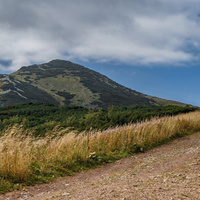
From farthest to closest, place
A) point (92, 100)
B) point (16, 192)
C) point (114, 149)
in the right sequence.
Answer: point (92, 100) < point (114, 149) < point (16, 192)

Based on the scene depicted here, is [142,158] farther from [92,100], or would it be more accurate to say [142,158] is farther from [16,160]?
[92,100]

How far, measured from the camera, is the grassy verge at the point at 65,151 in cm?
518

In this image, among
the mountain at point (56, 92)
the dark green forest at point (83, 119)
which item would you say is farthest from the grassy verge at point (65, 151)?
the mountain at point (56, 92)

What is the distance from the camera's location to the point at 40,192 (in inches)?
181

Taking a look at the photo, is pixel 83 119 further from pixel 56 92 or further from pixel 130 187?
pixel 56 92

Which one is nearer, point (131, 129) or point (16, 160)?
point (16, 160)

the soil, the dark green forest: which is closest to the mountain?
the dark green forest

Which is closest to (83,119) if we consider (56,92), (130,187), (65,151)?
(65,151)

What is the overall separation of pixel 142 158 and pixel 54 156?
324 cm

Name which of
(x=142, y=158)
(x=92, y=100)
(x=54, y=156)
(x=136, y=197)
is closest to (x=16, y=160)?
(x=54, y=156)

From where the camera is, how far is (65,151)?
6961 millimetres

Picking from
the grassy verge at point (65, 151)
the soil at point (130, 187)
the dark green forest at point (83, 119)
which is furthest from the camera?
the dark green forest at point (83, 119)

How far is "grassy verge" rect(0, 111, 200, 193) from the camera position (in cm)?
518

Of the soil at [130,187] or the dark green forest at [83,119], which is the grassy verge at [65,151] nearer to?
the soil at [130,187]
